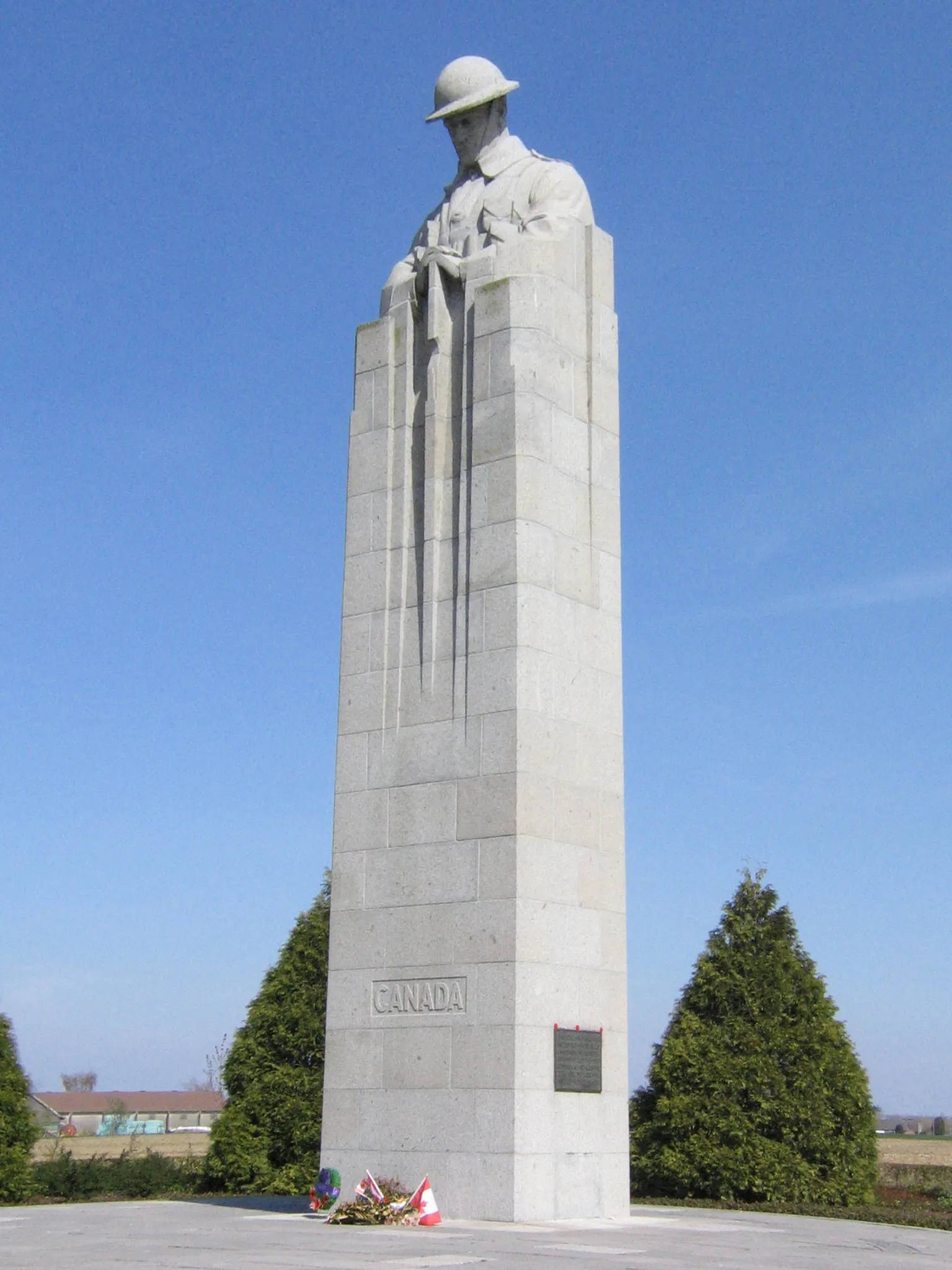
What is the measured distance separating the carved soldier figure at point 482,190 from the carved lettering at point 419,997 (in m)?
7.98

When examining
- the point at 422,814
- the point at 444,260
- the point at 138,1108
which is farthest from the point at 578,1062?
the point at 138,1108

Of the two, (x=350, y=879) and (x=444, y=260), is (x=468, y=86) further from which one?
(x=350, y=879)

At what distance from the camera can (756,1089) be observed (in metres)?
18.7

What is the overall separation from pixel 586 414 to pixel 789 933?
7718 mm

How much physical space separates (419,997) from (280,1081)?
623 centimetres

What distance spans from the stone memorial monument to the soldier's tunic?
0.12 ft

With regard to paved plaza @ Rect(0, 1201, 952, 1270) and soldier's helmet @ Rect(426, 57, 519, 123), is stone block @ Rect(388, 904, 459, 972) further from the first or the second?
soldier's helmet @ Rect(426, 57, 519, 123)

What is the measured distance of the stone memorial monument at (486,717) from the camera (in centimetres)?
1491

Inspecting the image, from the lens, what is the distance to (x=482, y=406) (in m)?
16.6

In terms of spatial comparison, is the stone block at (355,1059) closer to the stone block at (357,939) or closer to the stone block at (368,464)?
the stone block at (357,939)

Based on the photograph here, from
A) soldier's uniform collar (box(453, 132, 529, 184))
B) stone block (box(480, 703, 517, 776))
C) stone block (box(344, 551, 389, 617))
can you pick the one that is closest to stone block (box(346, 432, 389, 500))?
stone block (box(344, 551, 389, 617))

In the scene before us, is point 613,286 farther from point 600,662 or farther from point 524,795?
point 524,795

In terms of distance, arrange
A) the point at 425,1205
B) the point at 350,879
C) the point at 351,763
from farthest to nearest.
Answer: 1. the point at 351,763
2. the point at 350,879
3. the point at 425,1205

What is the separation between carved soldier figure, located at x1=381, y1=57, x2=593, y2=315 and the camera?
57.3ft
